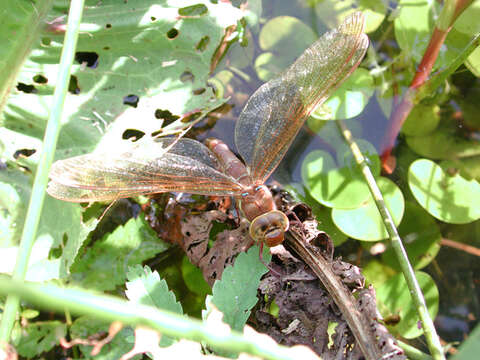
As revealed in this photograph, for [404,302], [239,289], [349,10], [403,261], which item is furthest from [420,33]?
[239,289]

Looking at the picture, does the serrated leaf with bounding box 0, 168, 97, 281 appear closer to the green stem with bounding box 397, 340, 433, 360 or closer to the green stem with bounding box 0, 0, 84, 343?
the green stem with bounding box 0, 0, 84, 343

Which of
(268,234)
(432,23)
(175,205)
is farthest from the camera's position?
(432,23)

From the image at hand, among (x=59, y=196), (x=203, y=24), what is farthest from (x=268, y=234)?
(x=203, y=24)

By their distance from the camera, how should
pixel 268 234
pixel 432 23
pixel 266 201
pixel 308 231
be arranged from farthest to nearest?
pixel 432 23 < pixel 266 201 < pixel 308 231 < pixel 268 234

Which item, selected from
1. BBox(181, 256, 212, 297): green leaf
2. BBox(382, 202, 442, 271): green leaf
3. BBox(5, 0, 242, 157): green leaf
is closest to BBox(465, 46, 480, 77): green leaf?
BBox(382, 202, 442, 271): green leaf

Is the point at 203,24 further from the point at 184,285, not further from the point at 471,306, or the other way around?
the point at 471,306
